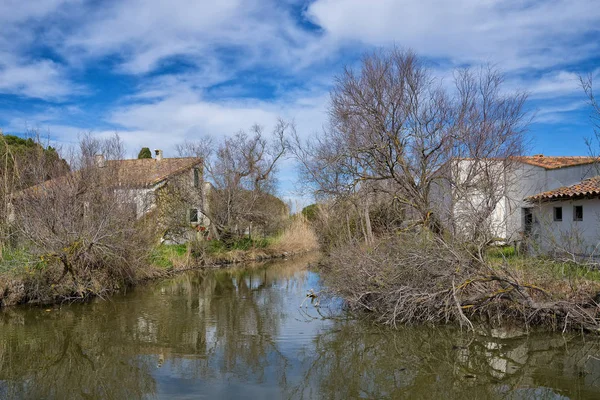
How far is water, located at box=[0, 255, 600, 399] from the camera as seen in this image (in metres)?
8.24

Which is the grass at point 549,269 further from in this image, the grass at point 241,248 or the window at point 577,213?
the grass at point 241,248

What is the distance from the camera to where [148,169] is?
31844 millimetres

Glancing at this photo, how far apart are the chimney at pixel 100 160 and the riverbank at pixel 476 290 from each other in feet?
42.3

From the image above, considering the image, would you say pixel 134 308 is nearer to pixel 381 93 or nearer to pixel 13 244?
pixel 13 244

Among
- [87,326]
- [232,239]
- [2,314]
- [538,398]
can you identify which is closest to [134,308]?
[87,326]

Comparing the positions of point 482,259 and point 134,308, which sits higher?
point 482,259

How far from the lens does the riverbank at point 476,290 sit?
428 inches

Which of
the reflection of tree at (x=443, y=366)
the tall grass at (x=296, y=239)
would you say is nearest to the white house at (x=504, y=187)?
the reflection of tree at (x=443, y=366)

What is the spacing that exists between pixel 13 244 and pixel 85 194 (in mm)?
2899

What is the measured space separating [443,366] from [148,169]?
26.2m

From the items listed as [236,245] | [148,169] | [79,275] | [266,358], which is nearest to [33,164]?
[79,275]

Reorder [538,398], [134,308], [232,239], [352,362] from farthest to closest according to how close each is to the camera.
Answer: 1. [232,239]
2. [134,308]
3. [352,362]
4. [538,398]

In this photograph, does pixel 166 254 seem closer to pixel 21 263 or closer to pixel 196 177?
pixel 196 177

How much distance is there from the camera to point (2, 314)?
13.9 meters
